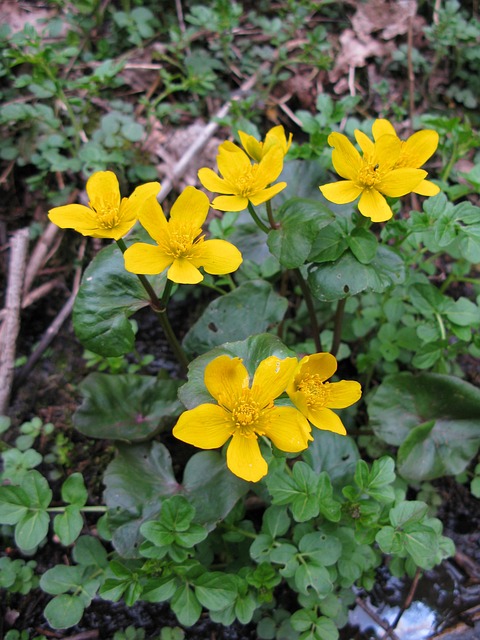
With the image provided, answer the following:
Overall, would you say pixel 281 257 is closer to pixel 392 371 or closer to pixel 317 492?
pixel 317 492

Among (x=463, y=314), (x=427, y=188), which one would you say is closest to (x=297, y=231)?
(x=427, y=188)

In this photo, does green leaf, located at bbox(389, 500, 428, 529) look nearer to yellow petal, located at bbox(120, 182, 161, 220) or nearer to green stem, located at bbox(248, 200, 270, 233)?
green stem, located at bbox(248, 200, 270, 233)

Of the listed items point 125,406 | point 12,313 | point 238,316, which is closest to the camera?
point 238,316

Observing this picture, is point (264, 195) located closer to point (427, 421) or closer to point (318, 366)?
point (318, 366)

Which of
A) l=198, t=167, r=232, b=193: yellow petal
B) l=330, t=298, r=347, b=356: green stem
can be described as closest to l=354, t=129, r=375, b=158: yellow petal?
l=198, t=167, r=232, b=193: yellow petal

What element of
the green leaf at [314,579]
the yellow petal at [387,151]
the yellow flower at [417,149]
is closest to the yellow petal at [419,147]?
the yellow flower at [417,149]

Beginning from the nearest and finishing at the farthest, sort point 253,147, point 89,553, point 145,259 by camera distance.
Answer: point 145,259
point 253,147
point 89,553
